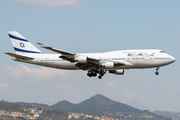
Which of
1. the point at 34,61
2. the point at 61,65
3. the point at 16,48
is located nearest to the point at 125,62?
the point at 61,65

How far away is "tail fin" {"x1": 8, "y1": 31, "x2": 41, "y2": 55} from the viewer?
6762cm

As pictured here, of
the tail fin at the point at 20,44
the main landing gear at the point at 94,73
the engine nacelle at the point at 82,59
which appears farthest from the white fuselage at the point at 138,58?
the tail fin at the point at 20,44

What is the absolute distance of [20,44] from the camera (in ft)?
225

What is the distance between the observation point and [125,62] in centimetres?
5791

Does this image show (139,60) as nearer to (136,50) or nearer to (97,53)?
(136,50)

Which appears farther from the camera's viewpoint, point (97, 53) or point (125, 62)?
point (97, 53)

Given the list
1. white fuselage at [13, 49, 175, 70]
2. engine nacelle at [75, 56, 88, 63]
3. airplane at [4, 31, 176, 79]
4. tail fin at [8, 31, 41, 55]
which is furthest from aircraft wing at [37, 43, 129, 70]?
tail fin at [8, 31, 41, 55]

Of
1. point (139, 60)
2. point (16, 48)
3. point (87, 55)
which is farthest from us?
point (16, 48)

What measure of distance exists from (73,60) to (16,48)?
687 inches

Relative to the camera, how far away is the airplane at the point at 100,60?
57438mm

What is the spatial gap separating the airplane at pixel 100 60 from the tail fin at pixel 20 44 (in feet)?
1.70

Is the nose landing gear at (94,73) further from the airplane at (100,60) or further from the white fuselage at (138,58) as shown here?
the white fuselage at (138,58)

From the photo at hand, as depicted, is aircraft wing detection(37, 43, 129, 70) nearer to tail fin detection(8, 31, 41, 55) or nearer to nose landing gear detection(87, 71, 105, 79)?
nose landing gear detection(87, 71, 105, 79)

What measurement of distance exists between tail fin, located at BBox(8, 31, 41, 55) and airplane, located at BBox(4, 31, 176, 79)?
0.52 meters
